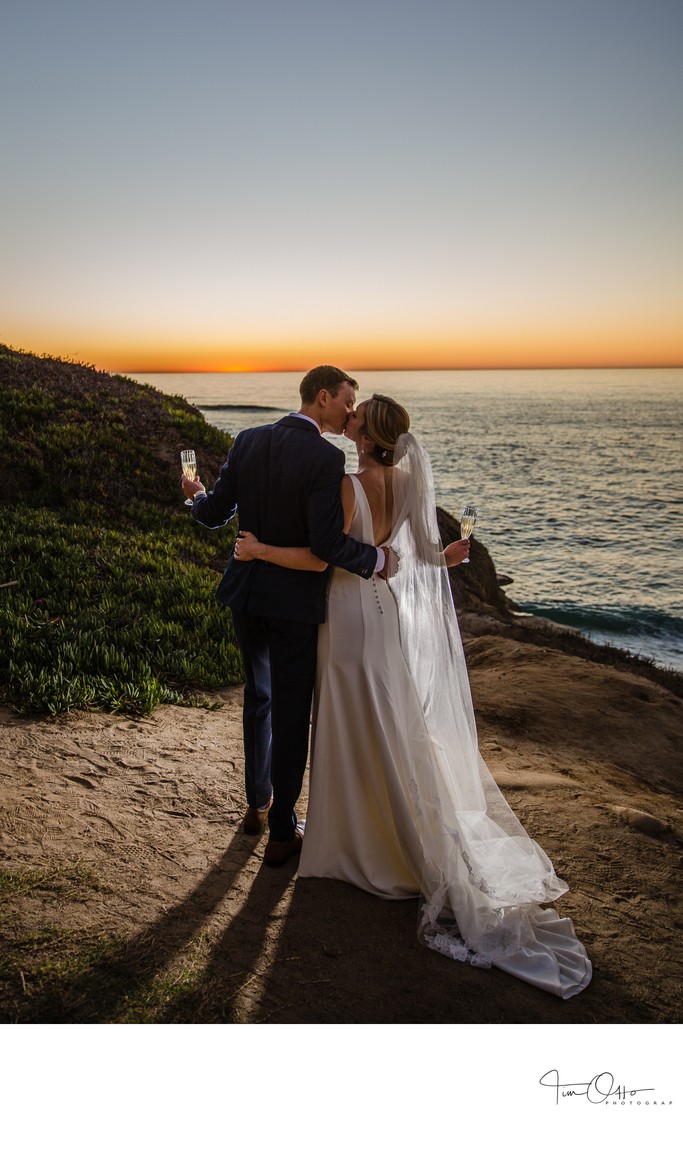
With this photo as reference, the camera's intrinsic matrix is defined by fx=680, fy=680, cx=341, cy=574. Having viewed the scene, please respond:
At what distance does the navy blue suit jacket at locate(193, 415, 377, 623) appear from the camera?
3559 mm

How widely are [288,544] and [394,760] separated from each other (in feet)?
4.38

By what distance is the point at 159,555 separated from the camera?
10.8 m

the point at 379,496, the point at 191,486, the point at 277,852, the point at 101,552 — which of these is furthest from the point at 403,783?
the point at 101,552

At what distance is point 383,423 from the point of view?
3.75 m

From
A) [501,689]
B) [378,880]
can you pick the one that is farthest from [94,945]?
[501,689]

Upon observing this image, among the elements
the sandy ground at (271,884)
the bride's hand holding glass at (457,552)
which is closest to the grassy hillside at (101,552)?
the sandy ground at (271,884)

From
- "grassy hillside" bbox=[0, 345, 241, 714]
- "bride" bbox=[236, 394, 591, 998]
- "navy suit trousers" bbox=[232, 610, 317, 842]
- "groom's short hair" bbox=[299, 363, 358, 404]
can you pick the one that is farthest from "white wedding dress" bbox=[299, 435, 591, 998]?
"grassy hillside" bbox=[0, 345, 241, 714]

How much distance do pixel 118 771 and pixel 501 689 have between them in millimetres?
4964

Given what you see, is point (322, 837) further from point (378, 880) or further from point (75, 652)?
point (75, 652)

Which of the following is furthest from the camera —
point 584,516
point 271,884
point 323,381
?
point 584,516

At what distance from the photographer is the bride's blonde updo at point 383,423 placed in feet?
12.3

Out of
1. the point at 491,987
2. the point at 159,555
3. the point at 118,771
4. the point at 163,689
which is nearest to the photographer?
the point at 491,987

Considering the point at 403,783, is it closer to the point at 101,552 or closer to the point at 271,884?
the point at 271,884

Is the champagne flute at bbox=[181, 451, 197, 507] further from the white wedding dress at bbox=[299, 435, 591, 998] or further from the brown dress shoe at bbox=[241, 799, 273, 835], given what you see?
the brown dress shoe at bbox=[241, 799, 273, 835]
